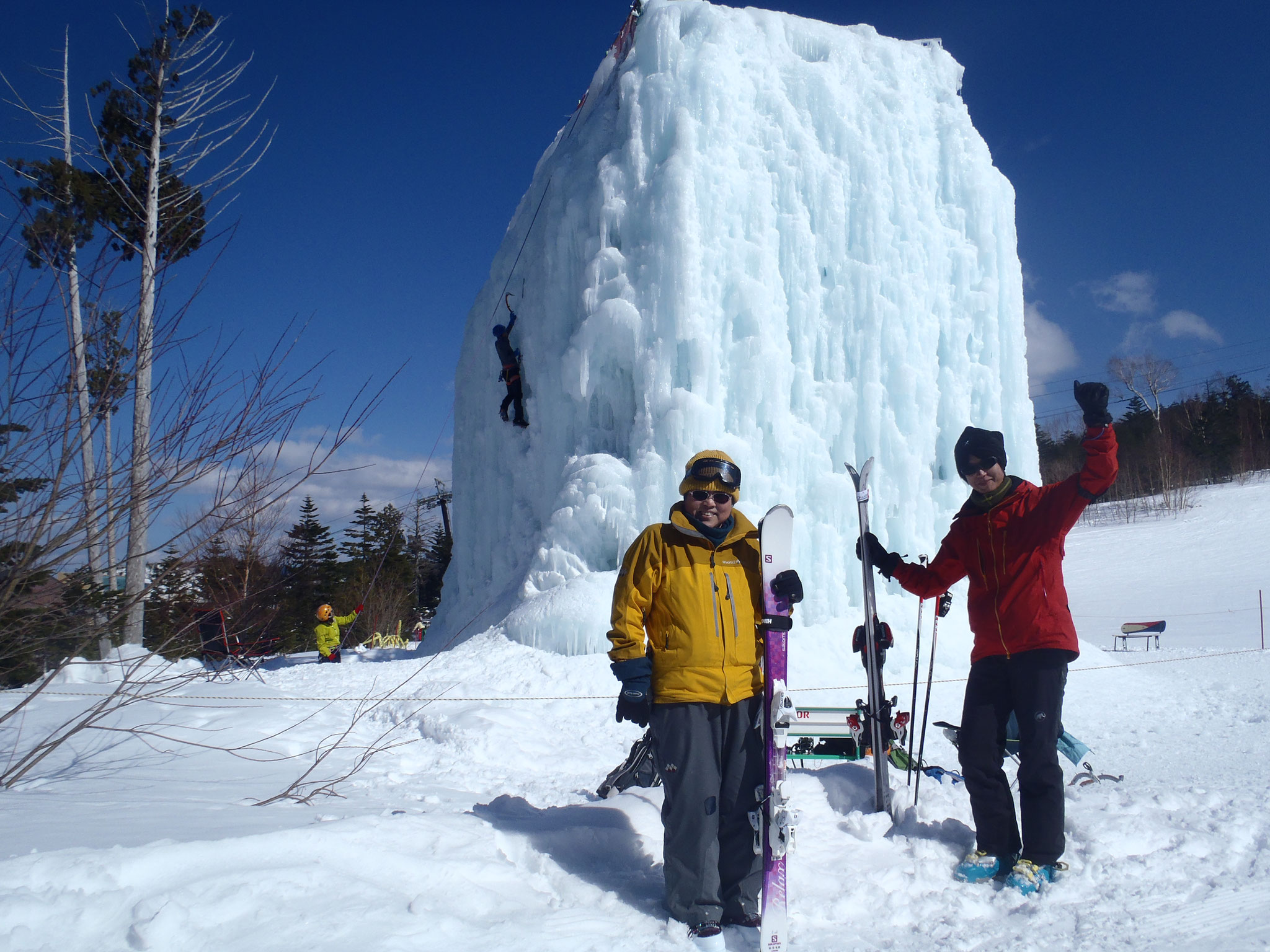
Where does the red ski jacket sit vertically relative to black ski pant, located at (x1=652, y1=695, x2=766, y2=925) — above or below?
above

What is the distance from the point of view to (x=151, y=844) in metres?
1.99

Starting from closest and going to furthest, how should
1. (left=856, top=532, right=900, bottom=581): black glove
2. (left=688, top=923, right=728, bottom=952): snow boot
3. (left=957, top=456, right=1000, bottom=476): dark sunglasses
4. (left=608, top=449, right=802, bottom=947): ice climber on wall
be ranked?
(left=688, top=923, right=728, bottom=952): snow boot
(left=608, top=449, right=802, bottom=947): ice climber on wall
(left=957, top=456, right=1000, bottom=476): dark sunglasses
(left=856, top=532, right=900, bottom=581): black glove

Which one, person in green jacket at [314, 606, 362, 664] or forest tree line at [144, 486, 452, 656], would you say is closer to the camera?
forest tree line at [144, 486, 452, 656]

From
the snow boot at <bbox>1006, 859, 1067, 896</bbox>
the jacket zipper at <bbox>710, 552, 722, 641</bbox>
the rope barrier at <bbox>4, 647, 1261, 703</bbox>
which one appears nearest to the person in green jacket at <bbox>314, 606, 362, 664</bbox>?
the rope barrier at <bbox>4, 647, 1261, 703</bbox>

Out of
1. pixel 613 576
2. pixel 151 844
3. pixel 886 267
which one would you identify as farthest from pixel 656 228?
pixel 151 844

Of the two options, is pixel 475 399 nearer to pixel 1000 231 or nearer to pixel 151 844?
pixel 1000 231

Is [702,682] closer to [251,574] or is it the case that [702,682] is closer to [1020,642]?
[1020,642]

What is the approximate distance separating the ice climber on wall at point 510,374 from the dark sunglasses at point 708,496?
25.7 feet

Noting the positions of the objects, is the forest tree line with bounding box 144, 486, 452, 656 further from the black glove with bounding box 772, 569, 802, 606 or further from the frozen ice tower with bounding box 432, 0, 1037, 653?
the frozen ice tower with bounding box 432, 0, 1037, 653

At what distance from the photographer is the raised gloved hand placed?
2303mm

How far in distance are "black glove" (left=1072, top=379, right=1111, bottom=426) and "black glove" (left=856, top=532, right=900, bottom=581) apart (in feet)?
2.72

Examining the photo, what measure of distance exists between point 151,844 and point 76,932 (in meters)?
0.34

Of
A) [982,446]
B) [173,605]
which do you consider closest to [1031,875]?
[982,446]

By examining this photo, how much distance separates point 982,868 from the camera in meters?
2.57
